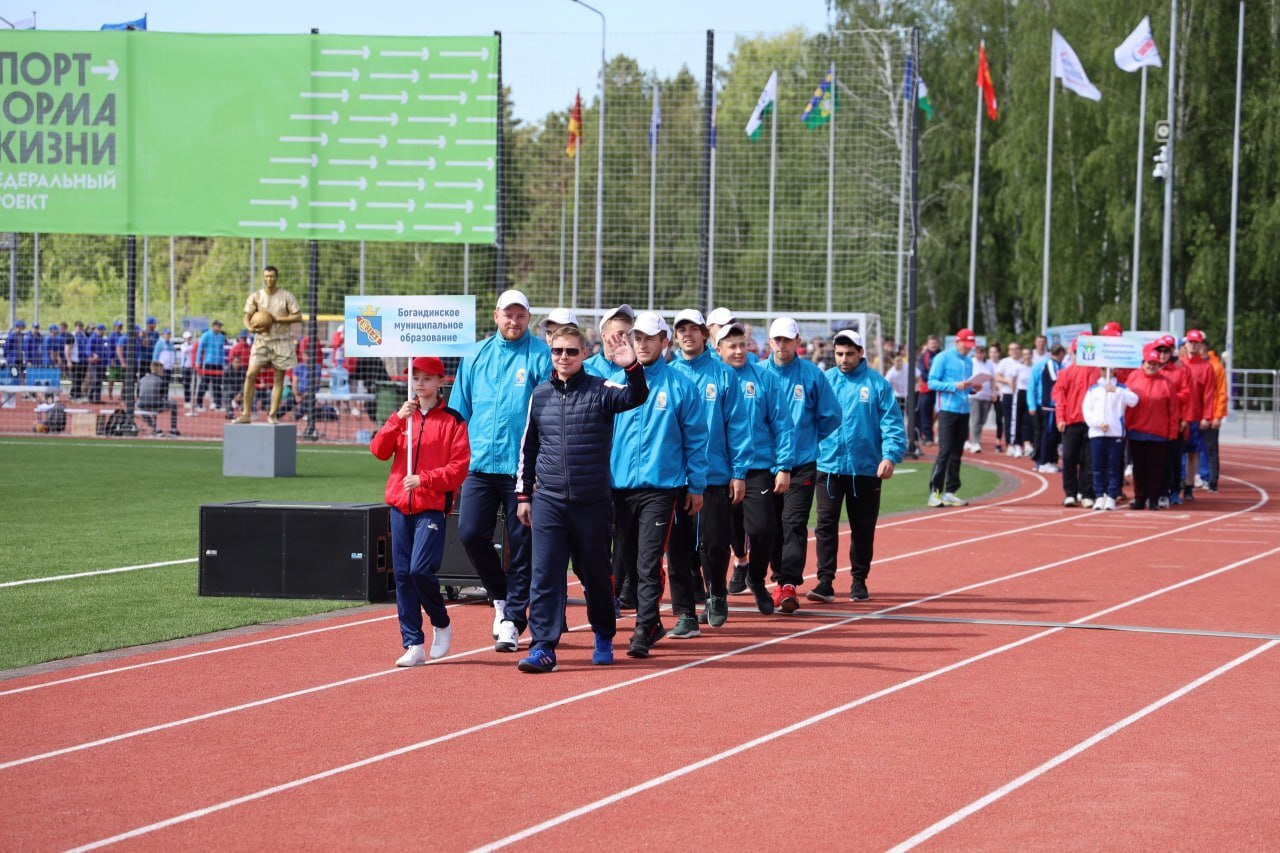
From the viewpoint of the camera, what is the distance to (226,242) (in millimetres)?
49031

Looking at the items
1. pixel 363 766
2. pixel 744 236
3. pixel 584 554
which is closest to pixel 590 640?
pixel 584 554

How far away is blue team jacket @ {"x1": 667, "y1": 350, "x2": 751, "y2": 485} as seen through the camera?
1095cm

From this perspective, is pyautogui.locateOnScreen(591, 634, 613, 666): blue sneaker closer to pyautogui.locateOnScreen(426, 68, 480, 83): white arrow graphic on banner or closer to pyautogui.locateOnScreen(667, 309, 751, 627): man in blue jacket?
pyautogui.locateOnScreen(667, 309, 751, 627): man in blue jacket

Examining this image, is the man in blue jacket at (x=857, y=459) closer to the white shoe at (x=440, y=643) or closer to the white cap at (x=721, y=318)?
the white cap at (x=721, y=318)

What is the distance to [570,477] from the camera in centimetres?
Result: 970

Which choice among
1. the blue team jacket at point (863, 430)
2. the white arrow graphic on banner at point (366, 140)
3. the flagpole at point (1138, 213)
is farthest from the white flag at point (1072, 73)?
the blue team jacket at point (863, 430)

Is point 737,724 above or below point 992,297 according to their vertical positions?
below

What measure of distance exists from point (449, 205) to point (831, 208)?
9.88 meters

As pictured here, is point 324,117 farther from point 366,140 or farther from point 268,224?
point 268,224

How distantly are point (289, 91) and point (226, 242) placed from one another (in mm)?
21263

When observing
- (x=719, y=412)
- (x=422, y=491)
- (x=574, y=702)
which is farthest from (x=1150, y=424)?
(x=574, y=702)

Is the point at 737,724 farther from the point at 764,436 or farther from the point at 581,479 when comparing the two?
the point at 764,436

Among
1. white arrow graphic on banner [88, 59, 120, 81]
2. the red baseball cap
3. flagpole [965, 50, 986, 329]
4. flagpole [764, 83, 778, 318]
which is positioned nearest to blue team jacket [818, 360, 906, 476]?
the red baseball cap

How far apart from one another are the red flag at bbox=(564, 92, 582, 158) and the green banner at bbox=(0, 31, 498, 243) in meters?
3.94
